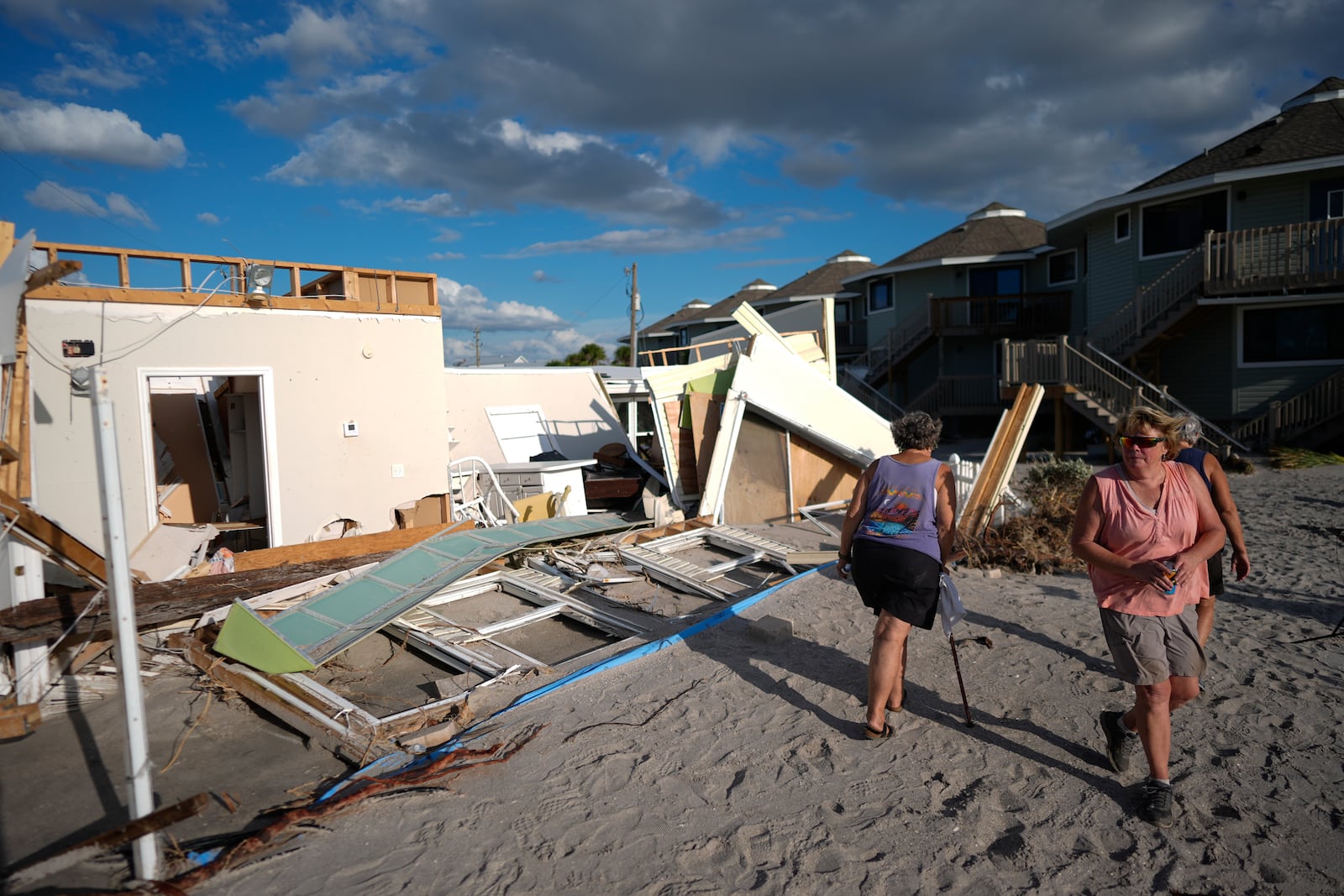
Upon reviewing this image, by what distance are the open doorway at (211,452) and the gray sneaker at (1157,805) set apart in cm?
1047

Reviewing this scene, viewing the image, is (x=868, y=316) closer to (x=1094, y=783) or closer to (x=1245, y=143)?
(x=1245, y=143)

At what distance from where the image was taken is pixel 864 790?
3797 mm

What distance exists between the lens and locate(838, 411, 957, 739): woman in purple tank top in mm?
4012

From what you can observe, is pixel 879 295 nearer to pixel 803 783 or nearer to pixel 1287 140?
pixel 1287 140

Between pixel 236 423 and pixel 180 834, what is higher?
pixel 236 423

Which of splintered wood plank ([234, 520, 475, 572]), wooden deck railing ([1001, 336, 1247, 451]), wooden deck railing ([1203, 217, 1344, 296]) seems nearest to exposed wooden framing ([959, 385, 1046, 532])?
splintered wood plank ([234, 520, 475, 572])

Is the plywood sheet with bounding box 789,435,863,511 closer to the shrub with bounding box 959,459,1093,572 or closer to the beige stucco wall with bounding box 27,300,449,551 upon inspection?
the shrub with bounding box 959,459,1093,572

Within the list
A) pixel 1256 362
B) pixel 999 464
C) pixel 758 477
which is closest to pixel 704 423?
pixel 758 477

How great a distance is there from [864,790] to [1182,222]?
1921 cm

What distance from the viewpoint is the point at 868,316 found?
29.2m

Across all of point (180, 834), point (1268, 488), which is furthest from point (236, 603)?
point (1268, 488)

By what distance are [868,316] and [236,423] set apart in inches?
882

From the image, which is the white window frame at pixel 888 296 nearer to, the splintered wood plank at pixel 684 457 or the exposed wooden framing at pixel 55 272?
the splintered wood plank at pixel 684 457

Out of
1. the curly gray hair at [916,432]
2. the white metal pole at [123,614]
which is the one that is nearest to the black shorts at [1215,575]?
the curly gray hair at [916,432]
